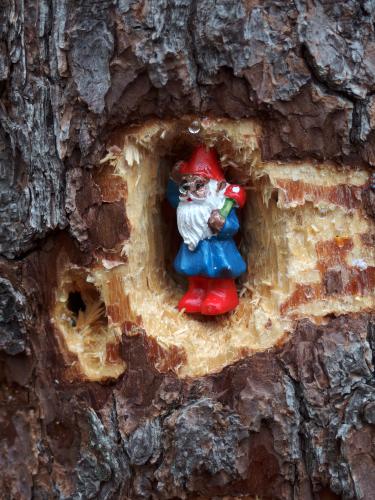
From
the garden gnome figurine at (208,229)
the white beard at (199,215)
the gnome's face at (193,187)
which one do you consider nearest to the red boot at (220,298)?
the garden gnome figurine at (208,229)

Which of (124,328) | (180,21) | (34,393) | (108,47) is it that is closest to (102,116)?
(108,47)

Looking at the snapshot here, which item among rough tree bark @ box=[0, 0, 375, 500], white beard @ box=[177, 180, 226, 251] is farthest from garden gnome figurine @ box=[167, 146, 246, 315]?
rough tree bark @ box=[0, 0, 375, 500]

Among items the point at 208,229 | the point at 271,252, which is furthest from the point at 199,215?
the point at 271,252

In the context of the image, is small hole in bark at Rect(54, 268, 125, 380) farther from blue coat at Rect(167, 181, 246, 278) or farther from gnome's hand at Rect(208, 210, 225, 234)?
gnome's hand at Rect(208, 210, 225, 234)

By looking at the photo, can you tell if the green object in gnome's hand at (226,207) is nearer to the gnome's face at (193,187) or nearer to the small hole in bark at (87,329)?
the gnome's face at (193,187)

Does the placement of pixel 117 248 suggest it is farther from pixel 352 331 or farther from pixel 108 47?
pixel 352 331

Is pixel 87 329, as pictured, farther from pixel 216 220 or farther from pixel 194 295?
pixel 216 220
